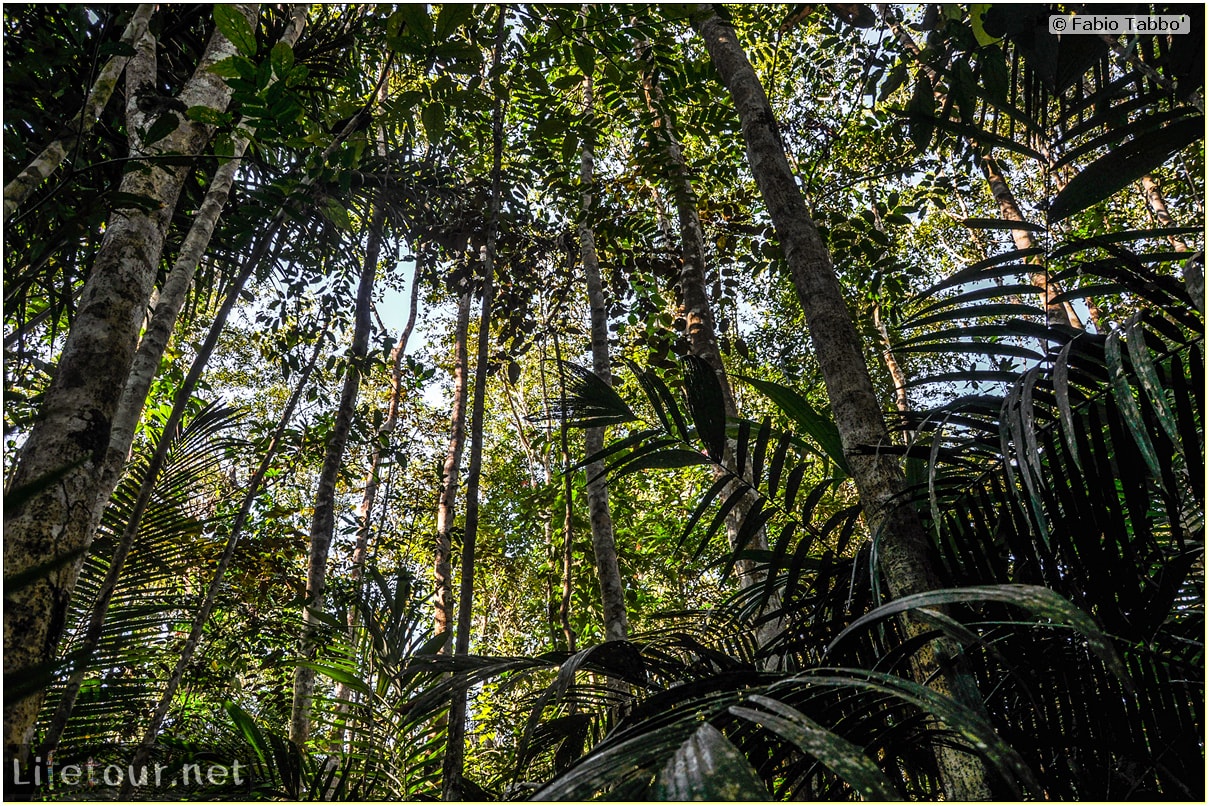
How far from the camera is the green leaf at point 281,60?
1849 mm

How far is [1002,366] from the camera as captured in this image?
1427 mm

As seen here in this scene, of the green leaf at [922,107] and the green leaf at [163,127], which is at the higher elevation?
the green leaf at [922,107]

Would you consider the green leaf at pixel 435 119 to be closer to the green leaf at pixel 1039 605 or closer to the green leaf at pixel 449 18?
the green leaf at pixel 449 18

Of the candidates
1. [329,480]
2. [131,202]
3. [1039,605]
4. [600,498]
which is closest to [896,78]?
[1039,605]

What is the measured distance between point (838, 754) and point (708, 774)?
0.13 m

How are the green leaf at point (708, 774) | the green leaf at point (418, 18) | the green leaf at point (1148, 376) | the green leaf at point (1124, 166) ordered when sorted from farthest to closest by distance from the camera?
the green leaf at point (418, 18) < the green leaf at point (1124, 166) < the green leaf at point (1148, 376) < the green leaf at point (708, 774)

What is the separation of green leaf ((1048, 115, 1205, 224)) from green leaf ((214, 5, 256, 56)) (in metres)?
2.01

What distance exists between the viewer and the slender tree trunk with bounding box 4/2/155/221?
1.42 metres

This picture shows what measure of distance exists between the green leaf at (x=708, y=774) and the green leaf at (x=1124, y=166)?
1.23 meters

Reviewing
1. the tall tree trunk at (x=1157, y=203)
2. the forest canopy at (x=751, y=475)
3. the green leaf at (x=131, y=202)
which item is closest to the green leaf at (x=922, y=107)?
the forest canopy at (x=751, y=475)

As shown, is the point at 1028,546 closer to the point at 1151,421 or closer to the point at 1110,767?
the point at 1151,421

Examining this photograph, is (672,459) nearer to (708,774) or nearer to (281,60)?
(708,774)

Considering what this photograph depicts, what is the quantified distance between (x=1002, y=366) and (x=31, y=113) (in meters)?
2.86

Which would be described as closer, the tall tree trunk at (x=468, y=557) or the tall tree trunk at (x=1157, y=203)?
the tall tree trunk at (x=468, y=557)
